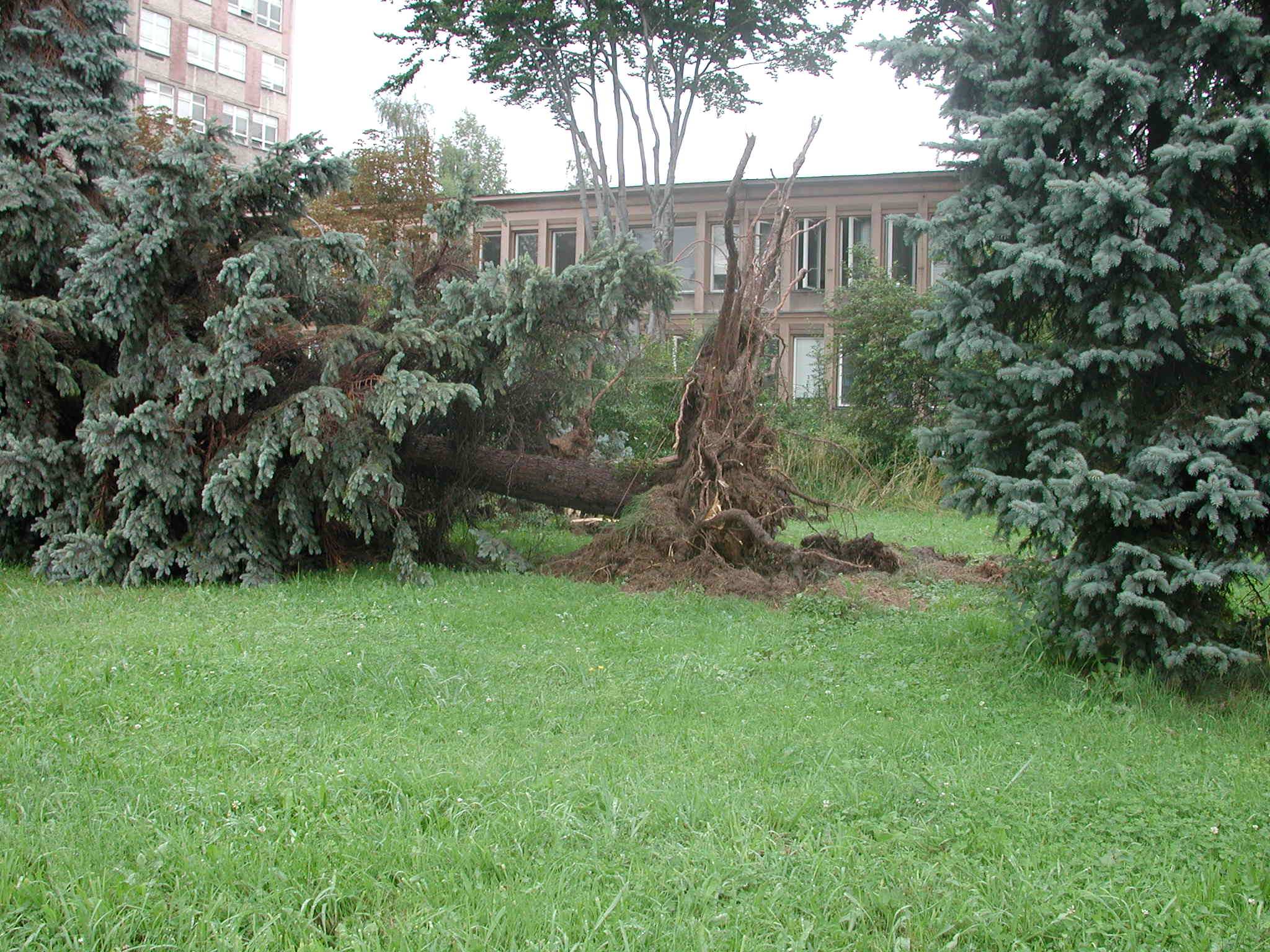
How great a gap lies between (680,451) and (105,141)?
247 inches

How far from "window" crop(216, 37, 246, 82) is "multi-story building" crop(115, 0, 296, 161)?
0.03 m

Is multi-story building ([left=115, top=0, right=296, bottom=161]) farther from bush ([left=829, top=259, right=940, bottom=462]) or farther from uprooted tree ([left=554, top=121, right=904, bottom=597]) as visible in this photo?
uprooted tree ([left=554, top=121, right=904, bottom=597])

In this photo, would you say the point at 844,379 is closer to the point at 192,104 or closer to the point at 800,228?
the point at 800,228

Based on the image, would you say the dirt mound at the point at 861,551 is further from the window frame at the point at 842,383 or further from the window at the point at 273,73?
the window at the point at 273,73

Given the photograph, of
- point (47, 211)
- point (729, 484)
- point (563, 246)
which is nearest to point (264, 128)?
point (563, 246)

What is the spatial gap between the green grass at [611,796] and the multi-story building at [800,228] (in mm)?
19904

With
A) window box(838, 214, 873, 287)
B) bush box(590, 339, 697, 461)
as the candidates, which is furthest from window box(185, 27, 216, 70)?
bush box(590, 339, 697, 461)

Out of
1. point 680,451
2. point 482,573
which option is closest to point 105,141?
point 482,573

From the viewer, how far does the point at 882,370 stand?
1933 cm

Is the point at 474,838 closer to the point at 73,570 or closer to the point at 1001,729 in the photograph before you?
the point at 1001,729

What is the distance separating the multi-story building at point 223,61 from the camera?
1805 inches

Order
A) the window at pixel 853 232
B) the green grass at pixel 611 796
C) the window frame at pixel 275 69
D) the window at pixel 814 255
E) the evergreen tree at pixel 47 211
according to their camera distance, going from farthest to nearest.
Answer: the window frame at pixel 275 69, the window at pixel 814 255, the window at pixel 853 232, the evergreen tree at pixel 47 211, the green grass at pixel 611 796

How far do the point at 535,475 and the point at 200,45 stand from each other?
45.6m

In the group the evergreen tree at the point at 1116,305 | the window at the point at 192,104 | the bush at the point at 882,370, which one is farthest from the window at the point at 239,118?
the evergreen tree at the point at 1116,305
